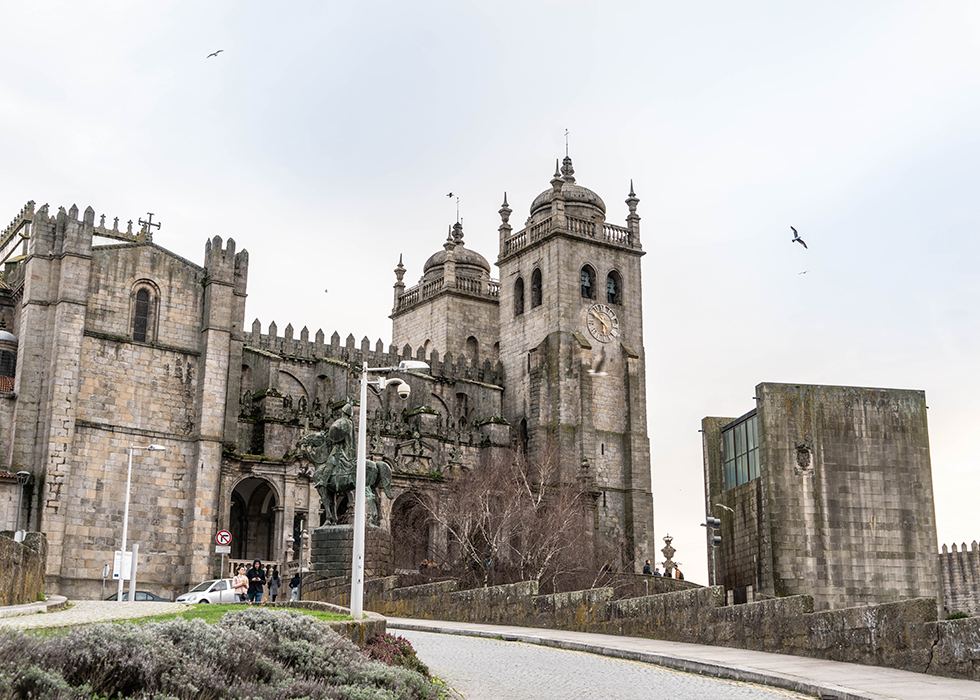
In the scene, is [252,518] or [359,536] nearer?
[359,536]

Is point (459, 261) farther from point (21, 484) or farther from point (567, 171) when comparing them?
point (21, 484)

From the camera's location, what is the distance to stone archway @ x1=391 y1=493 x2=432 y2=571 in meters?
51.4

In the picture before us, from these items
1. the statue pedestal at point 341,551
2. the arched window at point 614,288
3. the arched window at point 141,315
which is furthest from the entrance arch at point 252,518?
the arched window at point 614,288

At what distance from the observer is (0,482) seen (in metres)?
41.9

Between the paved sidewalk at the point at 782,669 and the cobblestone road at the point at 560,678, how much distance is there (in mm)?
232

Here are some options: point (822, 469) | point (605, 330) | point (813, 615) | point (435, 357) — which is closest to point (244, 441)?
point (435, 357)

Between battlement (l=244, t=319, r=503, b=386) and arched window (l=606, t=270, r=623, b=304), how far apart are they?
779cm

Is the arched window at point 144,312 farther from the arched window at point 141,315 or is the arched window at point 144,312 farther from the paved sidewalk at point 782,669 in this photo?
the paved sidewalk at point 782,669

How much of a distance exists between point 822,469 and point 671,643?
17.9 metres

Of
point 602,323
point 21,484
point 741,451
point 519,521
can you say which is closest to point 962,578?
point 741,451

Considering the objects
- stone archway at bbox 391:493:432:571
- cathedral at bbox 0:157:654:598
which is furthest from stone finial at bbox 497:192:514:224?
stone archway at bbox 391:493:432:571

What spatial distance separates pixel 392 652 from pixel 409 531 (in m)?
39.1

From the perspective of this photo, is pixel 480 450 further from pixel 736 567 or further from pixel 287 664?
pixel 287 664

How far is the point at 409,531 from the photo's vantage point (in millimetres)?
51875
